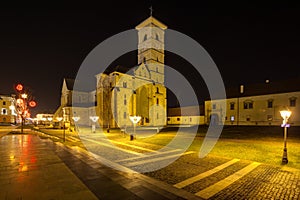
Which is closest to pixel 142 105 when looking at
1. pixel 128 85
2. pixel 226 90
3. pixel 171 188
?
pixel 128 85

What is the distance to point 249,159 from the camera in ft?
35.3

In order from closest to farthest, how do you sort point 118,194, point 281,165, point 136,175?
point 118,194 < point 136,175 < point 281,165

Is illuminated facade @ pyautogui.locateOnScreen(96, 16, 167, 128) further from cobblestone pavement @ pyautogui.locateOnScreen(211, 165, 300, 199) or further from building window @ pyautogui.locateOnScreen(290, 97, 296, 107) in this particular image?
cobblestone pavement @ pyautogui.locateOnScreen(211, 165, 300, 199)

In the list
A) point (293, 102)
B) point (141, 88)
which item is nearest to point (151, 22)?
point (141, 88)

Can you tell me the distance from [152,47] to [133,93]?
52.8 feet

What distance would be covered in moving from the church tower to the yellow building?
19.3 m

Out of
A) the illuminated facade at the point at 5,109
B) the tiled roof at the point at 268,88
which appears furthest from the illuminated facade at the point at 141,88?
the illuminated facade at the point at 5,109

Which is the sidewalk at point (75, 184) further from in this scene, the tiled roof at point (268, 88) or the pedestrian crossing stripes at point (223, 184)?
the tiled roof at point (268, 88)

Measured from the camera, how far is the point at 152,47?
50.6 m

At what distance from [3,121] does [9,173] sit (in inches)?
3040

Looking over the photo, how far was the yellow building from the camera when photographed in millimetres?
34531

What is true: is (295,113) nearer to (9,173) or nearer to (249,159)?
(249,159)

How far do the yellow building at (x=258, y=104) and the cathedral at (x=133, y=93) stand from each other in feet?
57.7

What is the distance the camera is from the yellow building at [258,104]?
34.5 metres
